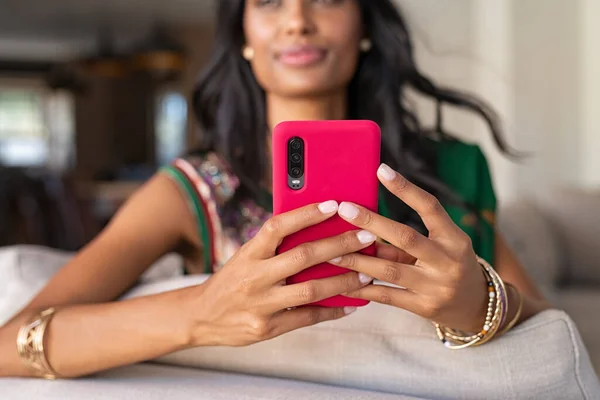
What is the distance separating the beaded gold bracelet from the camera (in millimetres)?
720

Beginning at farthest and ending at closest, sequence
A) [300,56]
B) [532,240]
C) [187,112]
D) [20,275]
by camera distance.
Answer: [187,112] → [532,240] → [300,56] → [20,275]

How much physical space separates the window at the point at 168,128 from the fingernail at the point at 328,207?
369 inches

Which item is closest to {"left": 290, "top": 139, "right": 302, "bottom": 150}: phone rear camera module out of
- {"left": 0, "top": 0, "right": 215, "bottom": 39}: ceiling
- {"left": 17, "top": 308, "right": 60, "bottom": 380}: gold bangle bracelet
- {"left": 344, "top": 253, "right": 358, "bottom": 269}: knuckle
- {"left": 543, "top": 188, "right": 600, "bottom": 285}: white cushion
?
{"left": 344, "top": 253, "right": 358, "bottom": 269}: knuckle

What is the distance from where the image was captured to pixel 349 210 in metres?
0.63

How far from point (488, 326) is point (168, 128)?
31.9 feet

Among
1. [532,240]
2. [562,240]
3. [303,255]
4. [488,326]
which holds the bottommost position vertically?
[562,240]

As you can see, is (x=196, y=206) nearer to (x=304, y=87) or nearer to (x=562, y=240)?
(x=304, y=87)

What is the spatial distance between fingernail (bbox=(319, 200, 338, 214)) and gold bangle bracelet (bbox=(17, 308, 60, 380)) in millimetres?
375

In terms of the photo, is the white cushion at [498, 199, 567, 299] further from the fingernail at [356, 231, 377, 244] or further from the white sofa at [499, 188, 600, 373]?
the fingernail at [356, 231, 377, 244]

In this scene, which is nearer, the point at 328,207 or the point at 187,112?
the point at 328,207

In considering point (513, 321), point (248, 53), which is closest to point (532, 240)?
point (248, 53)

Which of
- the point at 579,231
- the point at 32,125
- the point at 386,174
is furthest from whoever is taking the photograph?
the point at 32,125

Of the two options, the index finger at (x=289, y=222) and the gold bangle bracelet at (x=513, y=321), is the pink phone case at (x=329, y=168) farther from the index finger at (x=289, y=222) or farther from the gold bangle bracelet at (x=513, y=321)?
the gold bangle bracelet at (x=513, y=321)

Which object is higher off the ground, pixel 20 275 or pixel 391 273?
pixel 391 273
